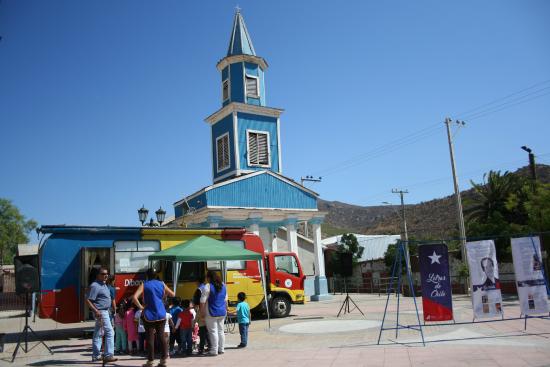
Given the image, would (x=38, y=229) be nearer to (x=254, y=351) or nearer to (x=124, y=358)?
(x=124, y=358)

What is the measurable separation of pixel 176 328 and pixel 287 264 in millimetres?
8771

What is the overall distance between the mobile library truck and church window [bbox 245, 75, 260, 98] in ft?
49.6

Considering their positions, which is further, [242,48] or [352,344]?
[242,48]

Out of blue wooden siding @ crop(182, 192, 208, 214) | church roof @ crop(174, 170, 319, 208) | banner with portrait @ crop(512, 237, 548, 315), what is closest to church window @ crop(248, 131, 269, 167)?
church roof @ crop(174, 170, 319, 208)

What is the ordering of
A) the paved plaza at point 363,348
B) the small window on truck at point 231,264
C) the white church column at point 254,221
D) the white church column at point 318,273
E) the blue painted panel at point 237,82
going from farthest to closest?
the blue painted panel at point 237,82 → the white church column at point 318,273 → the white church column at point 254,221 → the small window on truck at point 231,264 → the paved plaza at point 363,348

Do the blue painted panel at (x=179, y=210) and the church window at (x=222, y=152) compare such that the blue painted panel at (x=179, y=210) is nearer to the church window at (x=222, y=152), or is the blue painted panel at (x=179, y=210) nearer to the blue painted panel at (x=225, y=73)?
the church window at (x=222, y=152)

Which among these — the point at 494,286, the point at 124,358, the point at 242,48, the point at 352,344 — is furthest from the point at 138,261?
the point at 242,48

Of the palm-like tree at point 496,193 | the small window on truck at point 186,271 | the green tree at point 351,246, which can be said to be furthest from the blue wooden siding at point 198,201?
the green tree at point 351,246

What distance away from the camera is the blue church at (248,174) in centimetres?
Answer: 2705

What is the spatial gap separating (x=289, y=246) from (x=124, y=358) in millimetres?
18442

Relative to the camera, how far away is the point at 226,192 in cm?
2697

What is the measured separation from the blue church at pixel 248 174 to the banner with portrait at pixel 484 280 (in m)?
16.6

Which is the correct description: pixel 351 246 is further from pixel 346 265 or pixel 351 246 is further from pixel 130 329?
pixel 130 329

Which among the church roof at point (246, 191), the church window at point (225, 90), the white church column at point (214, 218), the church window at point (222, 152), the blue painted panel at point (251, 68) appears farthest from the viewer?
the church window at point (225, 90)
